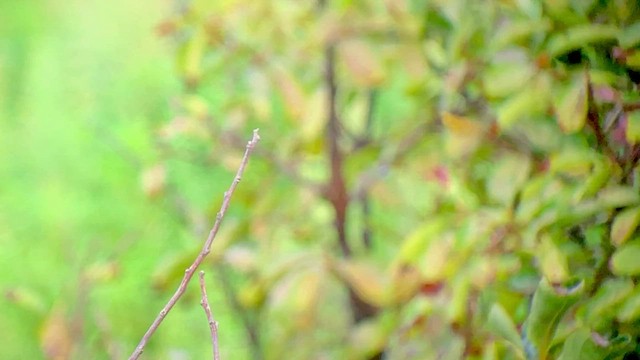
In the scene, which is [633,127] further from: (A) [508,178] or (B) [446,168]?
(B) [446,168]

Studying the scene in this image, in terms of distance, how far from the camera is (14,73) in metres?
3.19

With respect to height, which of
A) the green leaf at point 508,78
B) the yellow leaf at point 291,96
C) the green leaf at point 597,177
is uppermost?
the yellow leaf at point 291,96

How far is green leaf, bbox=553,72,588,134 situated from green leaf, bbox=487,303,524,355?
8.4 inches

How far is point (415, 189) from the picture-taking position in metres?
1.95

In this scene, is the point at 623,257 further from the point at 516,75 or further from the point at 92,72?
the point at 92,72

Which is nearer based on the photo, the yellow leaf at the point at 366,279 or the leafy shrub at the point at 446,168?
the leafy shrub at the point at 446,168

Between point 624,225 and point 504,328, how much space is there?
0.54 feet

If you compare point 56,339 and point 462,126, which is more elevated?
point 56,339

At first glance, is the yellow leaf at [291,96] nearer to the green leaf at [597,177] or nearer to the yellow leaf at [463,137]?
the yellow leaf at [463,137]

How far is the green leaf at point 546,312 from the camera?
84 centimetres

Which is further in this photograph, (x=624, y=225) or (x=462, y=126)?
(x=462, y=126)

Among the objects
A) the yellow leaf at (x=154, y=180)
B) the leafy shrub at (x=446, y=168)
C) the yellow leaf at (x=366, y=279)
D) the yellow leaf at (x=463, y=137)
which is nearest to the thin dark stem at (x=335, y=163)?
the leafy shrub at (x=446, y=168)

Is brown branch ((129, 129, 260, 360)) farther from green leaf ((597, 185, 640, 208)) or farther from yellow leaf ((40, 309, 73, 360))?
yellow leaf ((40, 309, 73, 360))

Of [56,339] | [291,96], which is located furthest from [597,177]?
[56,339]
